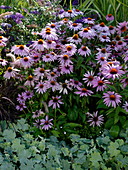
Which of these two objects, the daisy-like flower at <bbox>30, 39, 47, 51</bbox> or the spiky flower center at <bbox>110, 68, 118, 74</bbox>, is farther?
the daisy-like flower at <bbox>30, 39, 47, 51</bbox>

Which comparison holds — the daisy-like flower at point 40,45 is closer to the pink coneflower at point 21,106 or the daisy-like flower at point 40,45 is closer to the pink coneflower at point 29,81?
the pink coneflower at point 29,81

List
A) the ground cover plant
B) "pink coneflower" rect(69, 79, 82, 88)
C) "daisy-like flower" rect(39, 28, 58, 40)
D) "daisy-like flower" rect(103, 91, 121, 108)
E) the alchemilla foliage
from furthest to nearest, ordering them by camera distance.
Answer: "daisy-like flower" rect(39, 28, 58, 40), "pink coneflower" rect(69, 79, 82, 88), the ground cover plant, "daisy-like flower" rect(103, 91, 121, 108), the alchemilla foliage

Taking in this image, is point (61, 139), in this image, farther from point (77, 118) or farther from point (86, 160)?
point (86, 160)

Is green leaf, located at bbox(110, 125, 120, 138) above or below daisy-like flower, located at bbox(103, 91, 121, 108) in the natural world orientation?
below

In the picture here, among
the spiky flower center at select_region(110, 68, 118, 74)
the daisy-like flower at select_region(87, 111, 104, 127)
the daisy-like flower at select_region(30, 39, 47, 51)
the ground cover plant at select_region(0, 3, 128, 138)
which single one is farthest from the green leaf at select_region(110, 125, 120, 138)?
the daisy-like flower at select_region(30, 39, 47, 51)

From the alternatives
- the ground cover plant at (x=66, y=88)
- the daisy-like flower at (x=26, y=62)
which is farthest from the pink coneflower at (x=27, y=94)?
the daisy-like flower at (x=26, y=62)

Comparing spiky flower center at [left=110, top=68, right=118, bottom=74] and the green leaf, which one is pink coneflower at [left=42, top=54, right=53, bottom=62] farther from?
the green leaf

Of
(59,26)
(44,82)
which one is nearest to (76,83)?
(44,82)

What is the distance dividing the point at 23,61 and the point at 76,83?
514 millimetres

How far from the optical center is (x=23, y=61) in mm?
2713

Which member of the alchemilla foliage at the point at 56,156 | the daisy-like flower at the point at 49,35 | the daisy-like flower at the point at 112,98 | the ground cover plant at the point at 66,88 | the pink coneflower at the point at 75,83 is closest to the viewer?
the alchemilla foliage at the point at 56,156

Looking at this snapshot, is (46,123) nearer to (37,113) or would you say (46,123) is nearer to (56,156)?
(37,113)

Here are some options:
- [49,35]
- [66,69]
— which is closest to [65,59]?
[66,69]

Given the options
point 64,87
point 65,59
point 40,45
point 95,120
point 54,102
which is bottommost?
point 95,120
